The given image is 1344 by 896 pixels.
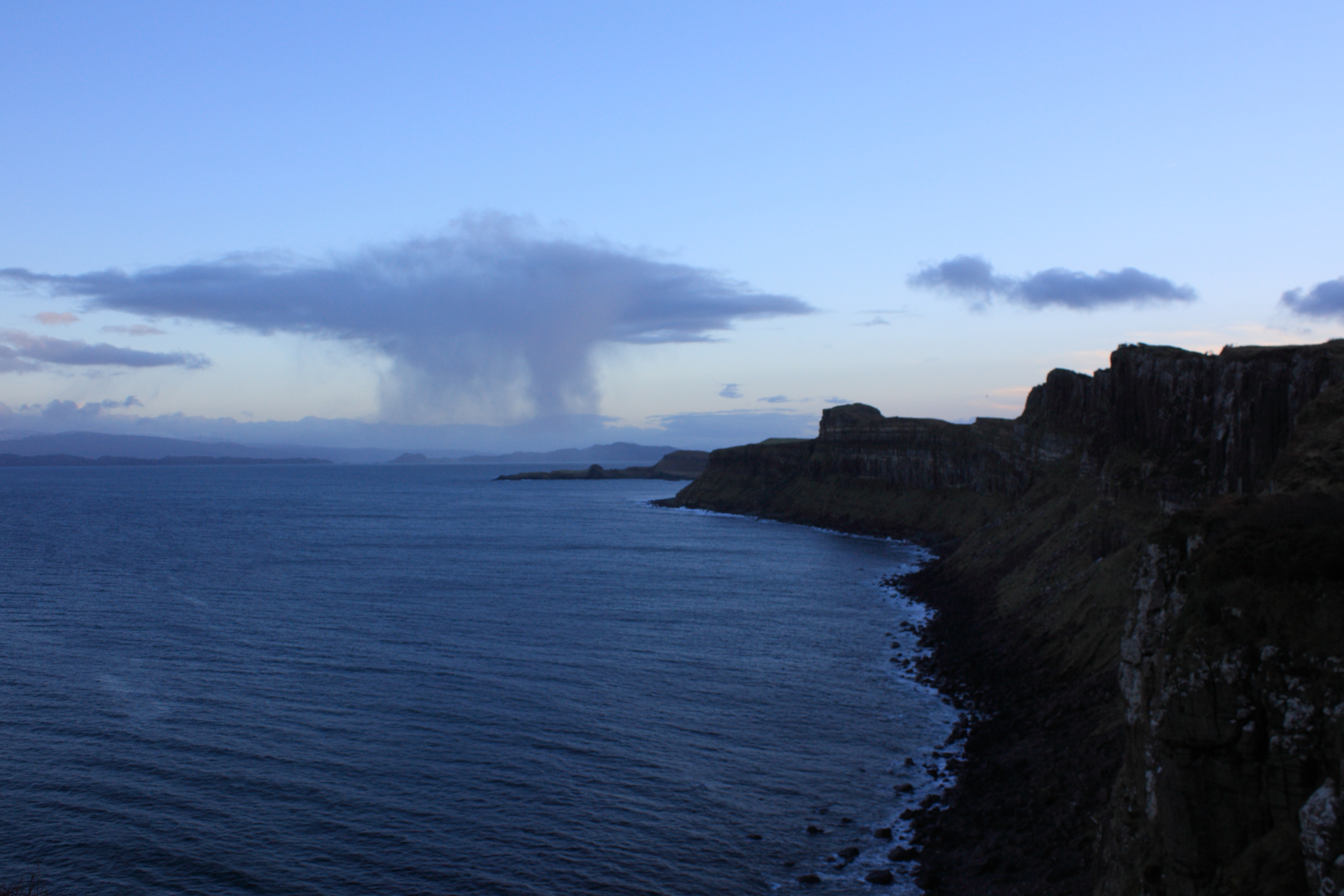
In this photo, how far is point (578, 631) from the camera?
5612 cm

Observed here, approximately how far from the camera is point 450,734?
3619cm

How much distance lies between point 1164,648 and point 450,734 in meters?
28.1

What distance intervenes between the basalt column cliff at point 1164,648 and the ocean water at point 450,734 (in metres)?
3.73

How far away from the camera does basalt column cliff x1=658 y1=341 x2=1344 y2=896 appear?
15352 millimetres

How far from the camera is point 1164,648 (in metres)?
17.6

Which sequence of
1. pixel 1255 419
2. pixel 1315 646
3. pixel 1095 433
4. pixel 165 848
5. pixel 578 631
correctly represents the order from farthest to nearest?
pixel 1095 433 → pixel 578 631 → pixel 1255 419 → pixel 165 848 → pixel 1315 646

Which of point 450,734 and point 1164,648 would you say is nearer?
point 1164,648

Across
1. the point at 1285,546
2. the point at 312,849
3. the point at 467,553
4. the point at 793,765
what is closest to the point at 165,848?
the point at 312,849

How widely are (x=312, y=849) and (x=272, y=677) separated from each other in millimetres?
20253

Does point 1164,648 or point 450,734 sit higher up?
point 1164,648

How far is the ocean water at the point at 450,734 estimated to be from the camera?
85.4 ft

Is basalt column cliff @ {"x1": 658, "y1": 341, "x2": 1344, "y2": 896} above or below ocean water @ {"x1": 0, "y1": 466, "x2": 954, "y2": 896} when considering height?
above

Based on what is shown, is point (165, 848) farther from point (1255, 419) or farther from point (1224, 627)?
point (1255, 419)

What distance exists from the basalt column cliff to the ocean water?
373cm
